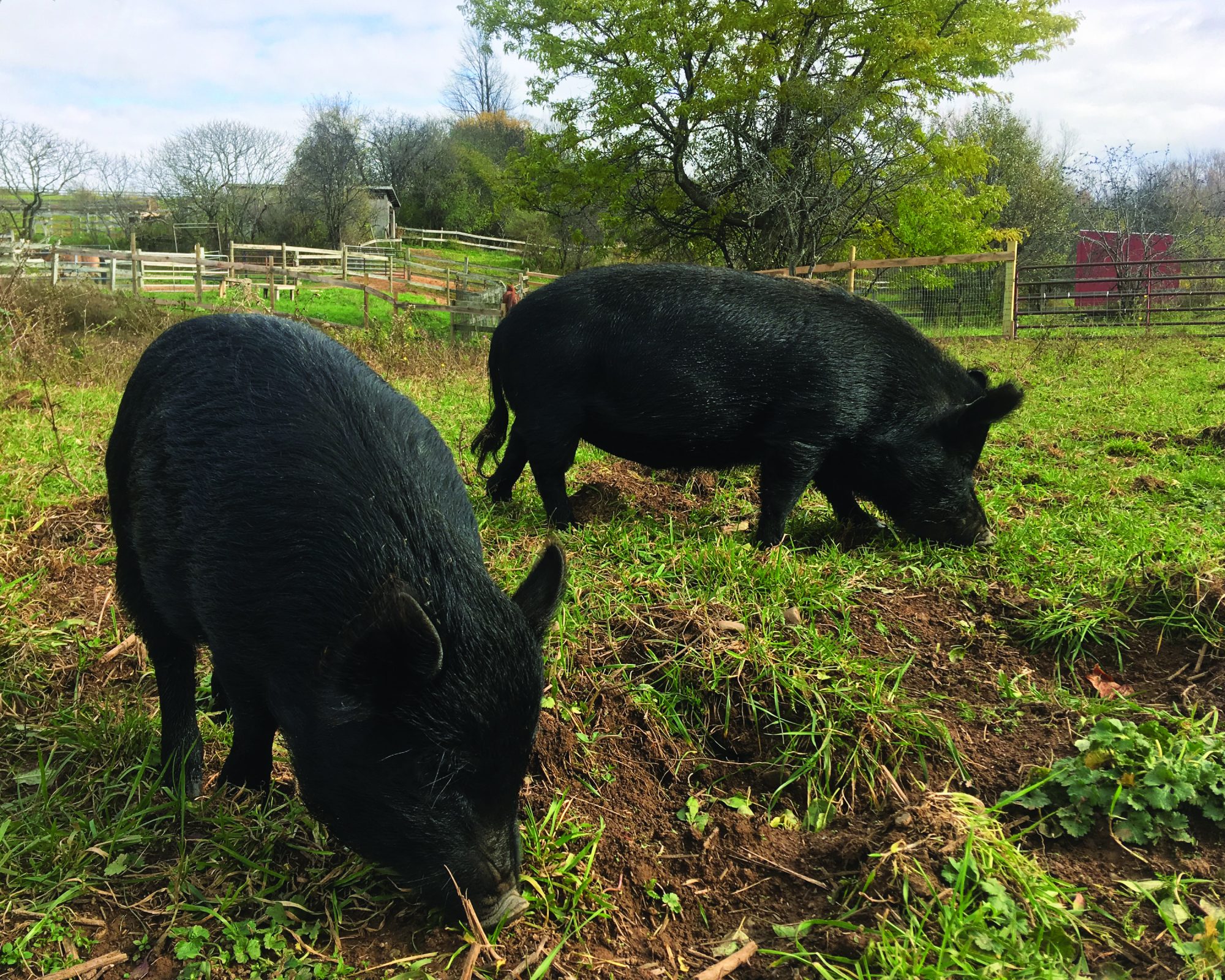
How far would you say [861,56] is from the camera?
2259 cm

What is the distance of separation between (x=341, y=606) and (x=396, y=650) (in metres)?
0.31

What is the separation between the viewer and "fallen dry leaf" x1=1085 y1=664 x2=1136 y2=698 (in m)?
2.99

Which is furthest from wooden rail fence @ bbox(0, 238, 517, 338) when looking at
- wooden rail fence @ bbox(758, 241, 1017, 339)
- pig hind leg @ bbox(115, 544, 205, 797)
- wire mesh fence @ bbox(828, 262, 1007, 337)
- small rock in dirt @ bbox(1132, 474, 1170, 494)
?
wire mesh fence @ bbox(828, 262, 1007, 337)

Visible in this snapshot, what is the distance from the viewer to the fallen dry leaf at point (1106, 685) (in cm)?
299

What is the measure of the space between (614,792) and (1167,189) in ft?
152

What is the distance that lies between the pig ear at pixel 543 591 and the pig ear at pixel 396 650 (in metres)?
0.30

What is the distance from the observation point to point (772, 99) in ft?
72.9

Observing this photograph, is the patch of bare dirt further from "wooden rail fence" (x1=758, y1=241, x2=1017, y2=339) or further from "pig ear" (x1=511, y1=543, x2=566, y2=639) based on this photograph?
"wooden rail fence" (x1=758, y1=241, x2=1017, y2=339)

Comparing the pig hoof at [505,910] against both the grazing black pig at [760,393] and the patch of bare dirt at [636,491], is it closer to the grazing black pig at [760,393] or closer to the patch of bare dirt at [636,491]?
the grazing black pig at [760,393]

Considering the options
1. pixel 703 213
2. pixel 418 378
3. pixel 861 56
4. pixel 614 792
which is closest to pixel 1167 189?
pixel 861 56

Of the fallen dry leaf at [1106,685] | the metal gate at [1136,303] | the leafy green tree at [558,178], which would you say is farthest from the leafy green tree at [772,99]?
the fallen dry leaf at [1106,685]

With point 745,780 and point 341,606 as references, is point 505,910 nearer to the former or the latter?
point 341,606

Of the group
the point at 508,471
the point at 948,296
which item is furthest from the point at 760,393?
the point at 948,296

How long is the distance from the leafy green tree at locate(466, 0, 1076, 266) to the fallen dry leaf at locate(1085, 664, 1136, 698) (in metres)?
16.4
